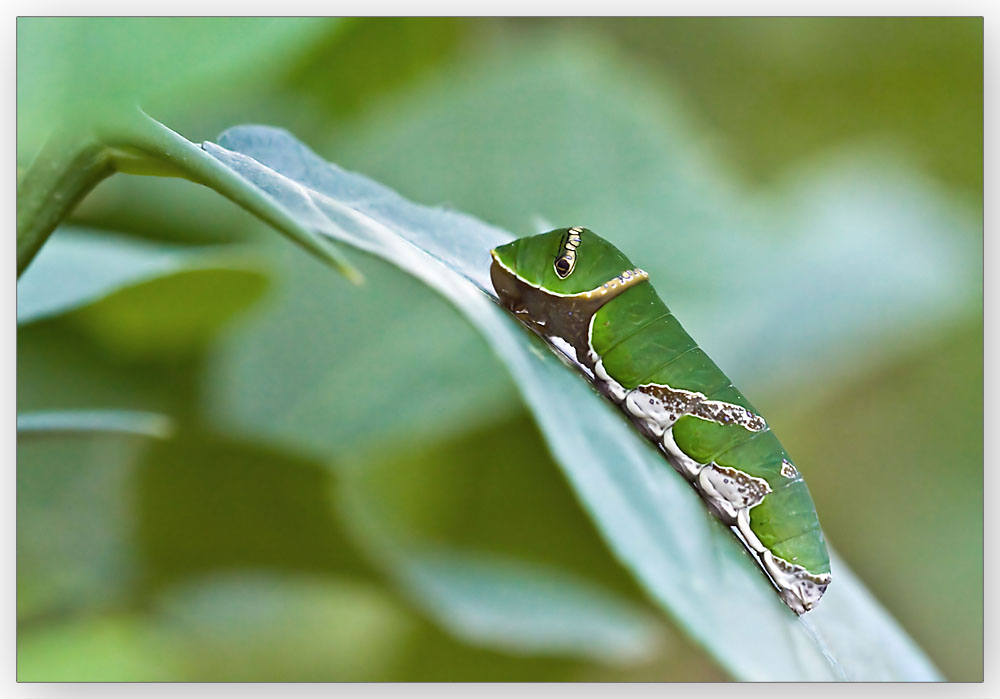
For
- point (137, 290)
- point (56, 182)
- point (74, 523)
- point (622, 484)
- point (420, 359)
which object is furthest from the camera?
point (420, 359)

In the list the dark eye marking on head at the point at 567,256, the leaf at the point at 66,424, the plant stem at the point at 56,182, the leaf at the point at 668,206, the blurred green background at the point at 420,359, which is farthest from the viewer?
the leaf at the point at 668,206

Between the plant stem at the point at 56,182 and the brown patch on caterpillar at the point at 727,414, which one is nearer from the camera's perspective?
the plant stem at the point at 56,182

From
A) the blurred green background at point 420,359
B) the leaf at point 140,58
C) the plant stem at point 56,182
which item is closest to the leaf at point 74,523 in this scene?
the blurred green background at point 420,359

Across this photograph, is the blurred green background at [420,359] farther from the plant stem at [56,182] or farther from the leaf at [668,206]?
the plant stem at [56,182]

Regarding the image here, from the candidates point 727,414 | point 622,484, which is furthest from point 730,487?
point 622,484

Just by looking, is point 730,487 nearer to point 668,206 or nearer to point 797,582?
point 797,582

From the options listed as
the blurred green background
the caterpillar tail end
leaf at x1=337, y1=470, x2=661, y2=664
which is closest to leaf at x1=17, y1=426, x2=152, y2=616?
the blurred green background
